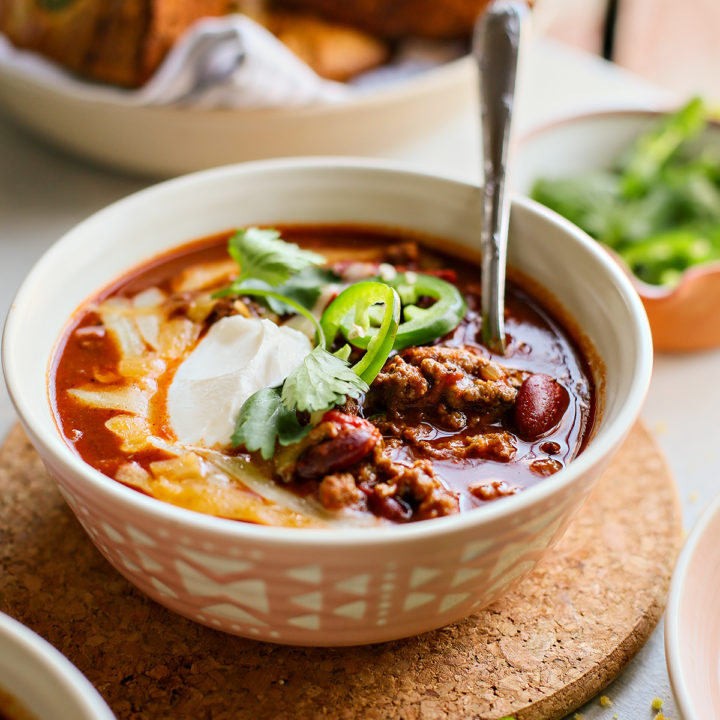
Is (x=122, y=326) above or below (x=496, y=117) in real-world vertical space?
below

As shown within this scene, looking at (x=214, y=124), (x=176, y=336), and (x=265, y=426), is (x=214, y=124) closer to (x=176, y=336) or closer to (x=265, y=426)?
(x=176, y=336)

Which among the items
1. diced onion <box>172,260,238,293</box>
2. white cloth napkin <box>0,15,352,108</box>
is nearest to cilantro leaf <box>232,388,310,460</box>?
diced onion <box>172,260,238,293</box>

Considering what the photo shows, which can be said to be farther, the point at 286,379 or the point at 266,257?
the point at 266,257

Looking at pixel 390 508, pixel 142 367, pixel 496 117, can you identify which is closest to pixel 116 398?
pixel 142 367

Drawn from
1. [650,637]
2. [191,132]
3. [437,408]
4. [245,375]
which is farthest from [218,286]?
[650,637]

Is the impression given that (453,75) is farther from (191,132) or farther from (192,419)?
(192,419)

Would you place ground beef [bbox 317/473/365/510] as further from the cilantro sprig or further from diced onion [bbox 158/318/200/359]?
diced onion [bbox 158/318/200/359]

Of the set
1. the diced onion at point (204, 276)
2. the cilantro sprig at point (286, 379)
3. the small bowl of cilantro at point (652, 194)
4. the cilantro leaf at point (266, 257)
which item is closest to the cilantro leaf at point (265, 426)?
the cilantro sprig at point (286, 379)

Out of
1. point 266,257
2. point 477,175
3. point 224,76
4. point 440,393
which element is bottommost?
point 477,175
